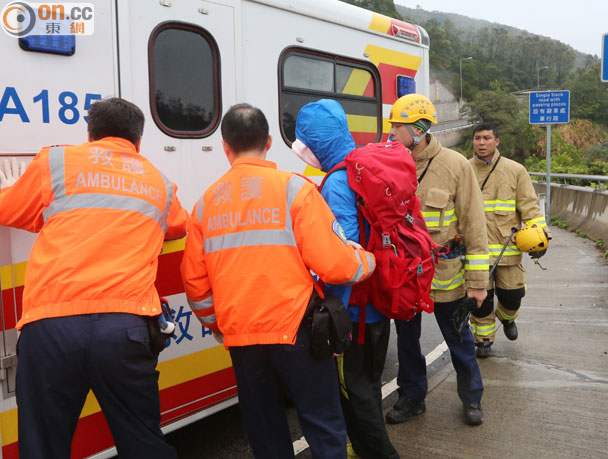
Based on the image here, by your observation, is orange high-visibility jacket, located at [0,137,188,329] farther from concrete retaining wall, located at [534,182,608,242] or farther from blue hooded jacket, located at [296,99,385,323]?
concrete retaining wall, located at [534,182,608,242]

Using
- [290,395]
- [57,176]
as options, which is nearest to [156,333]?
[290,395]

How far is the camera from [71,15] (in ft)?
8.68

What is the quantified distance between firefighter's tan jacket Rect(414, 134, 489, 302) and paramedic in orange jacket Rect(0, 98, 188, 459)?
1.87 meters

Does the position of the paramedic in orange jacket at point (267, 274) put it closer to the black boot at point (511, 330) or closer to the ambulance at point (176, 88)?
the ambulance at point (176, 88)

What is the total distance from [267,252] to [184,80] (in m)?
1.31

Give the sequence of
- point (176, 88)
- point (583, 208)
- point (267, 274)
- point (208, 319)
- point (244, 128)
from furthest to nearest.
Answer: point (583, 208) → point (176, 88) → point (208, 319) → point (244, 128) → point (267, 274)

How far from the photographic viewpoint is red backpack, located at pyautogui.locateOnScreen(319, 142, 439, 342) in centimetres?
266

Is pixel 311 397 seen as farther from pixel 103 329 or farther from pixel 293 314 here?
pixel 103 329

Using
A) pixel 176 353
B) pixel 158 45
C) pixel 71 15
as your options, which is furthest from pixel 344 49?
pixel 176 353

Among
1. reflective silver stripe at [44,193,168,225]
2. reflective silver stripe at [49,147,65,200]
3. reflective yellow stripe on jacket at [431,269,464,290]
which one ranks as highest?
reflective silver stripe at [49,147,65,200]

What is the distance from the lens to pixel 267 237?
235 centimetres

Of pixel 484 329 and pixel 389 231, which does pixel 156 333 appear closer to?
pixel 389 231

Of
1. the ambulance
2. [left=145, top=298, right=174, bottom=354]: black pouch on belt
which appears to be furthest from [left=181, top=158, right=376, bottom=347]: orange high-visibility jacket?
the ambulance

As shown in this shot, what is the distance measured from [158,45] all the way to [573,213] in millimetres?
12490
